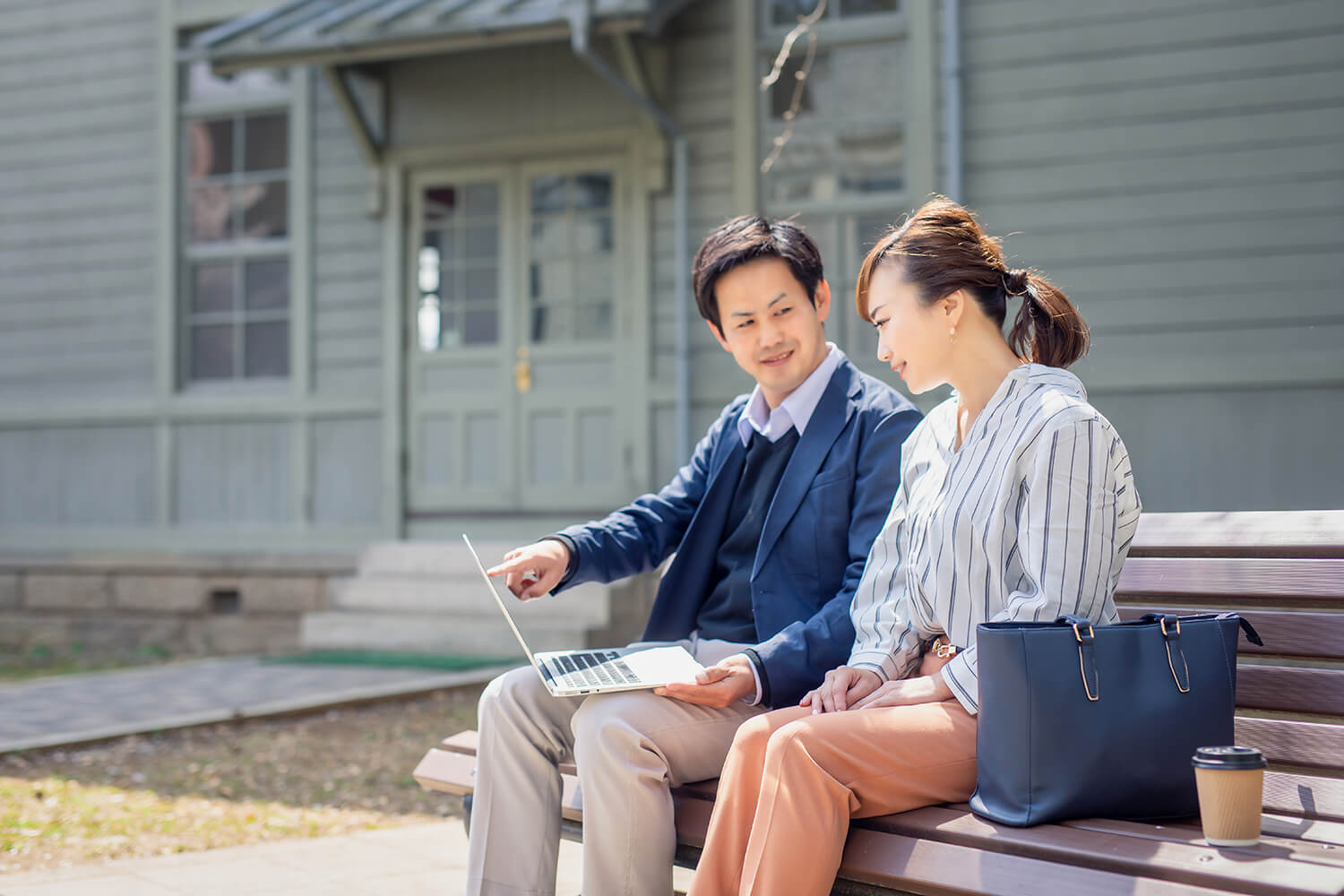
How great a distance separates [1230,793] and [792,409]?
3.84ft

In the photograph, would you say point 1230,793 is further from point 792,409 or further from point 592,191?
point 592,191

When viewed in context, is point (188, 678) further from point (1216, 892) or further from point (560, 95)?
point (1216, 892)

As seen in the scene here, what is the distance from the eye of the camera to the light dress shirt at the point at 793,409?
2535 millimetres

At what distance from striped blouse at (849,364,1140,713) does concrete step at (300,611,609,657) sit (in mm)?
4148

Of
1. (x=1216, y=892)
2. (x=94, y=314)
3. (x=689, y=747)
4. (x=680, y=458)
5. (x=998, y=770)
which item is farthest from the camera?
(x=94, y=314)

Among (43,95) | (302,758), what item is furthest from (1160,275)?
(43,95)

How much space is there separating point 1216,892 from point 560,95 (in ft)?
22.6

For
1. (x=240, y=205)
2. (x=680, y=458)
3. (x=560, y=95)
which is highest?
(x=560, y=95)

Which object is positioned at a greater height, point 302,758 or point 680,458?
point 680,458

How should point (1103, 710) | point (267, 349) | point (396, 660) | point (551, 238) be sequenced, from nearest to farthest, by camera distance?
point (1103, 710), point (396, 660), point (551, 238), point (267, 349)

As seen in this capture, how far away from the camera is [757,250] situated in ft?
8.29

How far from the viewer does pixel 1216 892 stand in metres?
1.50

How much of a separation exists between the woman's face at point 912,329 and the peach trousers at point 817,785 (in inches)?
22.3

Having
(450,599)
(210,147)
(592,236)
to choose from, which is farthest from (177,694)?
(210,147)
